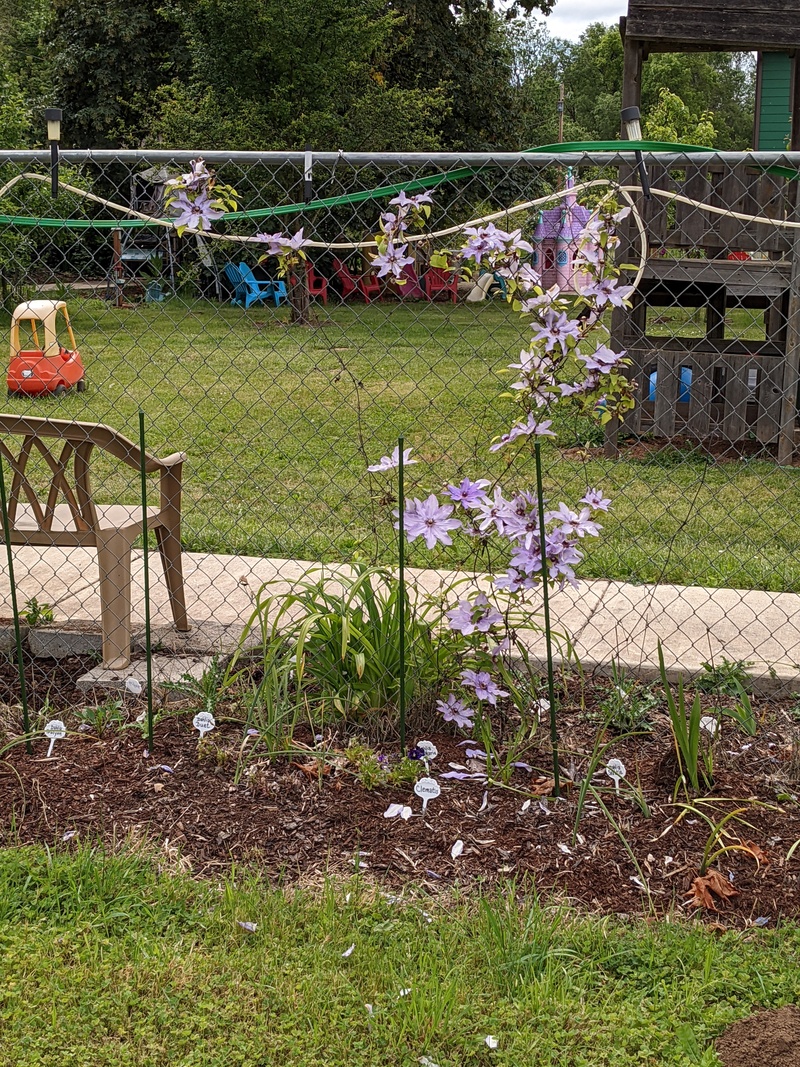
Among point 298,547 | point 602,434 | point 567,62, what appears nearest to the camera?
point 298,547

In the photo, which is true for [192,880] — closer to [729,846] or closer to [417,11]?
[729,846]

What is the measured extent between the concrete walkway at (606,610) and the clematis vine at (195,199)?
1284mm

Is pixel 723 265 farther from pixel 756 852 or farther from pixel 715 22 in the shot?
pixel 756 852

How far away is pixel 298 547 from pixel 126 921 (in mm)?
2839

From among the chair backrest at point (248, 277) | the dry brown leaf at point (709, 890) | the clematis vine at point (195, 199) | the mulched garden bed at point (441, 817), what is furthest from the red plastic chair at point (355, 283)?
the dry brown leaf at point (709, 890)

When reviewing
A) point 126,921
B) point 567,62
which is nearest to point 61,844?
point 126,921

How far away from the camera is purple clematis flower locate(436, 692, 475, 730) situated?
127 inches

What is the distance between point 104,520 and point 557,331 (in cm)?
168

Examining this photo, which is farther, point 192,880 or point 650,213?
point 650,213

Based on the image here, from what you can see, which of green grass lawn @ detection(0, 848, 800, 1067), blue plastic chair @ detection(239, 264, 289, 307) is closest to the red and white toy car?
blue plastic chair @ detection(239, 264, 289, 307)

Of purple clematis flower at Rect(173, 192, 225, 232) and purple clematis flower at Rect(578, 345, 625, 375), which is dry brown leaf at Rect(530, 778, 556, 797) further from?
purple clematis flower at Rect(173, 192, 225, 232)

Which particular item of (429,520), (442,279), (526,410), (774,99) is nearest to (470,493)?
(429,520)

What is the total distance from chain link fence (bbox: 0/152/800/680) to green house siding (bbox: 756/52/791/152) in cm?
50

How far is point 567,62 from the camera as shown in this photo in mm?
60906
